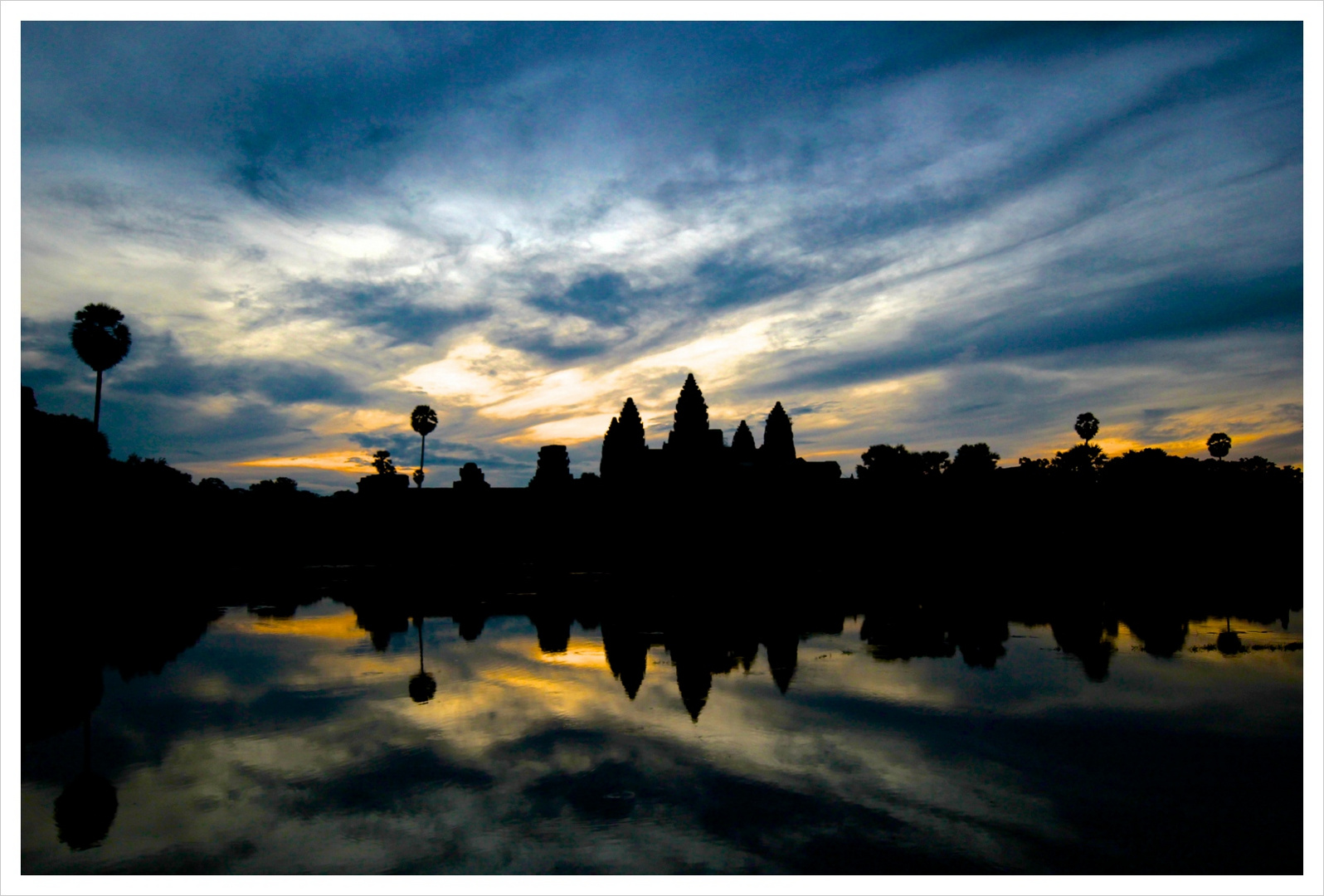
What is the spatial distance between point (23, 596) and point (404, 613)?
760 inches

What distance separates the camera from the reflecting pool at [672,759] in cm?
850

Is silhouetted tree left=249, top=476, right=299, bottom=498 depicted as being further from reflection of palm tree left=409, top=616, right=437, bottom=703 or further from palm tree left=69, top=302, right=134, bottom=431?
reflection of palm tree left=409, top=616, right=437, bottom=703

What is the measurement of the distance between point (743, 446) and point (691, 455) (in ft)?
76.7

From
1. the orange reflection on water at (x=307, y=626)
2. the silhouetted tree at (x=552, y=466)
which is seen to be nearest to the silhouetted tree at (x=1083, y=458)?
the silhouetted tree at (x=552, y=466)

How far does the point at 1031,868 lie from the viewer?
808 cm

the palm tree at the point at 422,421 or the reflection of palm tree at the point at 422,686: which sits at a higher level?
Result: the palm tree at the point at 422,421

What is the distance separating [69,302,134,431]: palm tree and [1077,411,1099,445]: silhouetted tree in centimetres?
13277

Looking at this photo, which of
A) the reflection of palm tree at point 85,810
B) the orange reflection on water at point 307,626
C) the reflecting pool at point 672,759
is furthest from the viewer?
the orange reflection on water at point 307,626

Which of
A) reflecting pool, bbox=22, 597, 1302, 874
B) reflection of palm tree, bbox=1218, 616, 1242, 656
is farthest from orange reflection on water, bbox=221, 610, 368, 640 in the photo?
reflection of palm tree, bbox=1218, 616, 1242, 656

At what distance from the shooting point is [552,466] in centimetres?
8762

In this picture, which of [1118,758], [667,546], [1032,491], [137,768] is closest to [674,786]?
[1118,758]

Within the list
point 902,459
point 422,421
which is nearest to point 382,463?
point 422,421

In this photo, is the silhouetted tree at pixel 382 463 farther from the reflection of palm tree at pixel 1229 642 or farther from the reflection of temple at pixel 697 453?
the reflection of palm tree at pixel 1229 642

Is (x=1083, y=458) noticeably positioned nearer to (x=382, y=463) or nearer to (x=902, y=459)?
(x=902, y=459)
